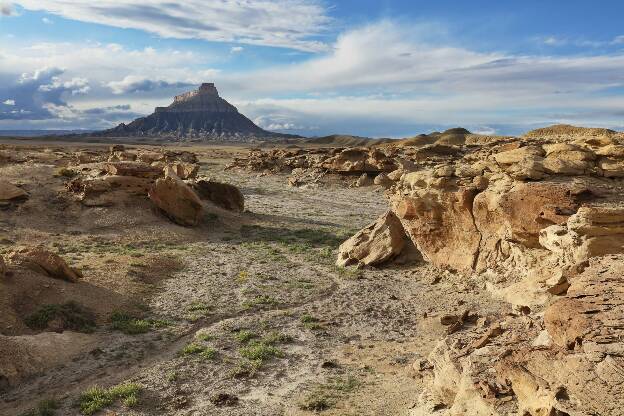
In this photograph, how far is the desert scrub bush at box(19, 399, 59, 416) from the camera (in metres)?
12.7

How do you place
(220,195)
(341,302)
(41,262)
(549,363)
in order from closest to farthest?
(549,363) → (41,262) → (341,302) → (220,195)

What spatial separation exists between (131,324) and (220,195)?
23756 millimetres

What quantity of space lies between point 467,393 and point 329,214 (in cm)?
3348

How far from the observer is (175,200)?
36.2 m

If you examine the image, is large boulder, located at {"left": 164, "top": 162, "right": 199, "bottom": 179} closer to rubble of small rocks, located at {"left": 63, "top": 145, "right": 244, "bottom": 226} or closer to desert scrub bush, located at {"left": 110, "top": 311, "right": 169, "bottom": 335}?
rubble of small rocks, located at {"left": 63, "top": 145, "right": 244, "bottom": 226}

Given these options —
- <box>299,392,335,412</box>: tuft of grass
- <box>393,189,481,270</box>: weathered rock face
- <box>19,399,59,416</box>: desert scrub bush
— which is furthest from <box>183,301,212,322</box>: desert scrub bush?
<box>393,189,481,270</box>: weathered rock face

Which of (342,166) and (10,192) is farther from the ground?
(342,166)

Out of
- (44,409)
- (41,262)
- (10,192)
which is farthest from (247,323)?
(10,192)

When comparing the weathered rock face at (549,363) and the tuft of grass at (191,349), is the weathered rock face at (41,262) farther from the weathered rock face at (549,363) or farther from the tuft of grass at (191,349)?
the weathered rock face at (549,363)

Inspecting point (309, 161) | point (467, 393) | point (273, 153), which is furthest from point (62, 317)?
point (273, 153)

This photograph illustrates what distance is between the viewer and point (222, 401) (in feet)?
43.5

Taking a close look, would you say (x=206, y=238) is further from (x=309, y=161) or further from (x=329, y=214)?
(x=309, y=161)

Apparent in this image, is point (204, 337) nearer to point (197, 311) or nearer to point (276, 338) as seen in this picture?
point (276, 338)

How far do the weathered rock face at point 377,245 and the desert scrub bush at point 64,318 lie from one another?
12269 mm
